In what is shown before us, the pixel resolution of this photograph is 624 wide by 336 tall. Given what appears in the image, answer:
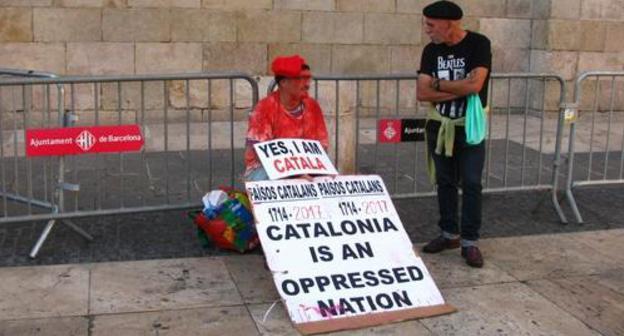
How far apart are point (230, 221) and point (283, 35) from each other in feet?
18.5

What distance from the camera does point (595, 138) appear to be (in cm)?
1055

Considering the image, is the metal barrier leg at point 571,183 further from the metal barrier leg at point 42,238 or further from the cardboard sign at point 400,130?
the metal barrier leg at point 42,238

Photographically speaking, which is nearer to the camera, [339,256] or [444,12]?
[339,256]

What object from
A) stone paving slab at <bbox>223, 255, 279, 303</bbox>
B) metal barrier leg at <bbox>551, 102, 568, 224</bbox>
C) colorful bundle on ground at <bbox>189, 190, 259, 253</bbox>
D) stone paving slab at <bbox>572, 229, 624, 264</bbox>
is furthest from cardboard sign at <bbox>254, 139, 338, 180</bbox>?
metal barrier leg at <bbox>551, 102, 568, 224</bbox>

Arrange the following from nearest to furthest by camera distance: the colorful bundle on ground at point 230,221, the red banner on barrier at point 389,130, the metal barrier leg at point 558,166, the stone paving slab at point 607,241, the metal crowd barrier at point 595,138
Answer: the colorful bundle on ground at point 230,221 < the stone paving slab at point 607,241 < the red banner on barrier at point 389,130 < the metal barrier leg at point 558,166 < the metal crowd barrier at point 595,138

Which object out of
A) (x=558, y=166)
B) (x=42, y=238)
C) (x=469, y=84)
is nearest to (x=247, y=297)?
(x=42, y=238)

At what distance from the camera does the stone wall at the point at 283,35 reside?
1002 centimetres

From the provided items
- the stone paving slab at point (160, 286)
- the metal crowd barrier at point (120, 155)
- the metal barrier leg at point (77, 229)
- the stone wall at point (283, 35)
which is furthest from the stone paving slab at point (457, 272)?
the stone wall at point (283, 35)

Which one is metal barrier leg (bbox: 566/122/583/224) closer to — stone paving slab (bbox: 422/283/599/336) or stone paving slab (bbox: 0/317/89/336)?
stone paving slab (bbox: 422/283/599/336)

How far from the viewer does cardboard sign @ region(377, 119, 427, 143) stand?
6230mm

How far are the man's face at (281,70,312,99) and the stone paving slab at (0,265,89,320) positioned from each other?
1779 mm

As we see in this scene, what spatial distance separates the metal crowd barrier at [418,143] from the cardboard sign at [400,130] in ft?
0.56

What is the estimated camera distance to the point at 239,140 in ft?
31.5

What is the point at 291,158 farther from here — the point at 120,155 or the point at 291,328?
the point at 120,155
